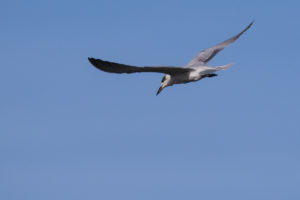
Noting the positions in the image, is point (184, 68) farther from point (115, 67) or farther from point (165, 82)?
point (115, 67)

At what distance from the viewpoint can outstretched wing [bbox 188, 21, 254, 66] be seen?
78.2 feet

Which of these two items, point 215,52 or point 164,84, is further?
point 215,52

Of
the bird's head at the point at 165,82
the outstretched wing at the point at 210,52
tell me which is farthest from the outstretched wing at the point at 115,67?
the outstretched wing at the point at 210,52

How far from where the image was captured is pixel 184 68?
784 inches

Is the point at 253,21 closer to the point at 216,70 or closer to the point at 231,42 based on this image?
the point at 231,42

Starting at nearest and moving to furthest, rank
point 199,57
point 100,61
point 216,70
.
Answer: point 100,61 < point 216,70 < point 199,57

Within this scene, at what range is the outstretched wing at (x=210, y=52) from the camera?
23.8 meters

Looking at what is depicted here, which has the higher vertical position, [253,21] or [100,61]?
[253,21]

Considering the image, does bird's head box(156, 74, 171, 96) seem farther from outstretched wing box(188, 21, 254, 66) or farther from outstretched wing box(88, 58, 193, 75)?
outstretched wing box(88, 58, 193, 75)

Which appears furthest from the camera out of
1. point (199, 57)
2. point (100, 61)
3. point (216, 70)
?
point (199, 57)

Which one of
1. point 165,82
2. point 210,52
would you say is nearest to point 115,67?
point 165,82

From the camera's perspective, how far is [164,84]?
21078 millimetres

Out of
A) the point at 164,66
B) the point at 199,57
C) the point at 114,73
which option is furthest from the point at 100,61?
the point at 199,57

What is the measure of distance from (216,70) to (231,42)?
4.93 metres
